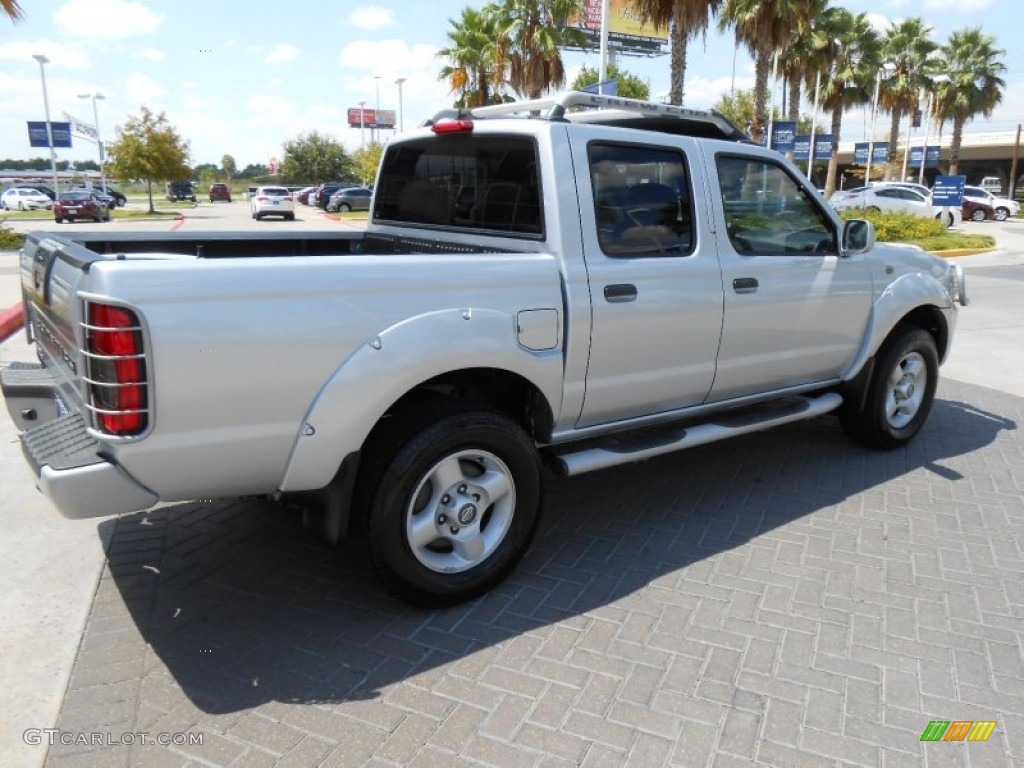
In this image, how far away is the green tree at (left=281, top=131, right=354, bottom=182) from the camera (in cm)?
8069

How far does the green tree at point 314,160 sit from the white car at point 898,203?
6038 centimetres

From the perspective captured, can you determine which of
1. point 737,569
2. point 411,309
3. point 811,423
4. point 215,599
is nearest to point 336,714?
point 215,599

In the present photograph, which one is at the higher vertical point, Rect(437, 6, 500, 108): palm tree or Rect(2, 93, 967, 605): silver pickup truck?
Rect(437, 6, 500, 108): palm tree

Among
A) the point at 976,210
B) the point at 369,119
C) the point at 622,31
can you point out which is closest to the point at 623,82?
the point at 622,31

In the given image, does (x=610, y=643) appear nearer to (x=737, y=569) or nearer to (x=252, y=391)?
(x=737, y=569)

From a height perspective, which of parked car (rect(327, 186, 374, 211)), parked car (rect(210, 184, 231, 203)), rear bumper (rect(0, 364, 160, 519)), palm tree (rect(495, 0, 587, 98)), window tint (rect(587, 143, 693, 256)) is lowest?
rear bumper (rect(0, 364, 160, 519))

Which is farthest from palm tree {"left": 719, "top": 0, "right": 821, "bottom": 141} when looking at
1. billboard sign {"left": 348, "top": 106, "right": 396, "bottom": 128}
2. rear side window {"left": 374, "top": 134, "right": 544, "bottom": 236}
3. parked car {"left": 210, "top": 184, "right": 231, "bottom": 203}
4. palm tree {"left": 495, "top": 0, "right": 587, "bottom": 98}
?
billboard sign {"left": 348, "top": 106, "right": 396, "bottom": 128}

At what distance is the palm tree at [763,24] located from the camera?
22211 millimetres

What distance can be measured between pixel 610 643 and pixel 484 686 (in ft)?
1.83

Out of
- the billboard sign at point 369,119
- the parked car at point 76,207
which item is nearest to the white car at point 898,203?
the parked car at point 76,207

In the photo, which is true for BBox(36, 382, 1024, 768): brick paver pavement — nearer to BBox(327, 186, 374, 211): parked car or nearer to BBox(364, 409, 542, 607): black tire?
BBox(364, 409, 542, 607): black tire

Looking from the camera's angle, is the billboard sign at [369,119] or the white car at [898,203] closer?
the white car at [898,203]

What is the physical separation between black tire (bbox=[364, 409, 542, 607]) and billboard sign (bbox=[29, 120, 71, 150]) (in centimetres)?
5072

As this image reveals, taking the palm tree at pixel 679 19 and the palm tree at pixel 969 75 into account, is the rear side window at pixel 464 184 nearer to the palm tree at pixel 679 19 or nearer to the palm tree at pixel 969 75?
the palm tree at pixel 679 19
